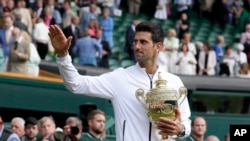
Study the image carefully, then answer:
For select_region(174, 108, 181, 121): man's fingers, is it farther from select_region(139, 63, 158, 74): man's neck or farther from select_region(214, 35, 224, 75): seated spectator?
select_region(214, 35, 224, 75): seated spectator

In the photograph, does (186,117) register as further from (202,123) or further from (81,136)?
(202,123)

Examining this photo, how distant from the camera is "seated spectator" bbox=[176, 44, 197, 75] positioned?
2259 cm

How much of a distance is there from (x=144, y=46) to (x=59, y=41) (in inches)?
24.5

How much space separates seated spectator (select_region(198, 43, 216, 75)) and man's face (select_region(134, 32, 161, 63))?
15511mm

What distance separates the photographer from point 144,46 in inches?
313

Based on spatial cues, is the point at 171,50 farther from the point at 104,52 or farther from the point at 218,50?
the point at 218,50

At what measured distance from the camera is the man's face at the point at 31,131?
43.0 ft

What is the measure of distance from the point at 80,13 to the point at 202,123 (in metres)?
11.6

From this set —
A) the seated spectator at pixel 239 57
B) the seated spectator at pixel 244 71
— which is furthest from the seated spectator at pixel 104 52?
the seated spectator at pixel 239 57

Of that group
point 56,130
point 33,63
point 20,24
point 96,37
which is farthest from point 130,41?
point 56,130

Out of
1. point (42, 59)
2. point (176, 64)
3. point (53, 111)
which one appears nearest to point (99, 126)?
point (53, 111)

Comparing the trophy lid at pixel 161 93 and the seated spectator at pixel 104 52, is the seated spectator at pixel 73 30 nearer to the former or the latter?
the seated spectator at pixel 104 52

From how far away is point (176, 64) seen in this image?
890 inches

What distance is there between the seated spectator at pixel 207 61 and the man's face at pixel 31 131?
10.6 meters
